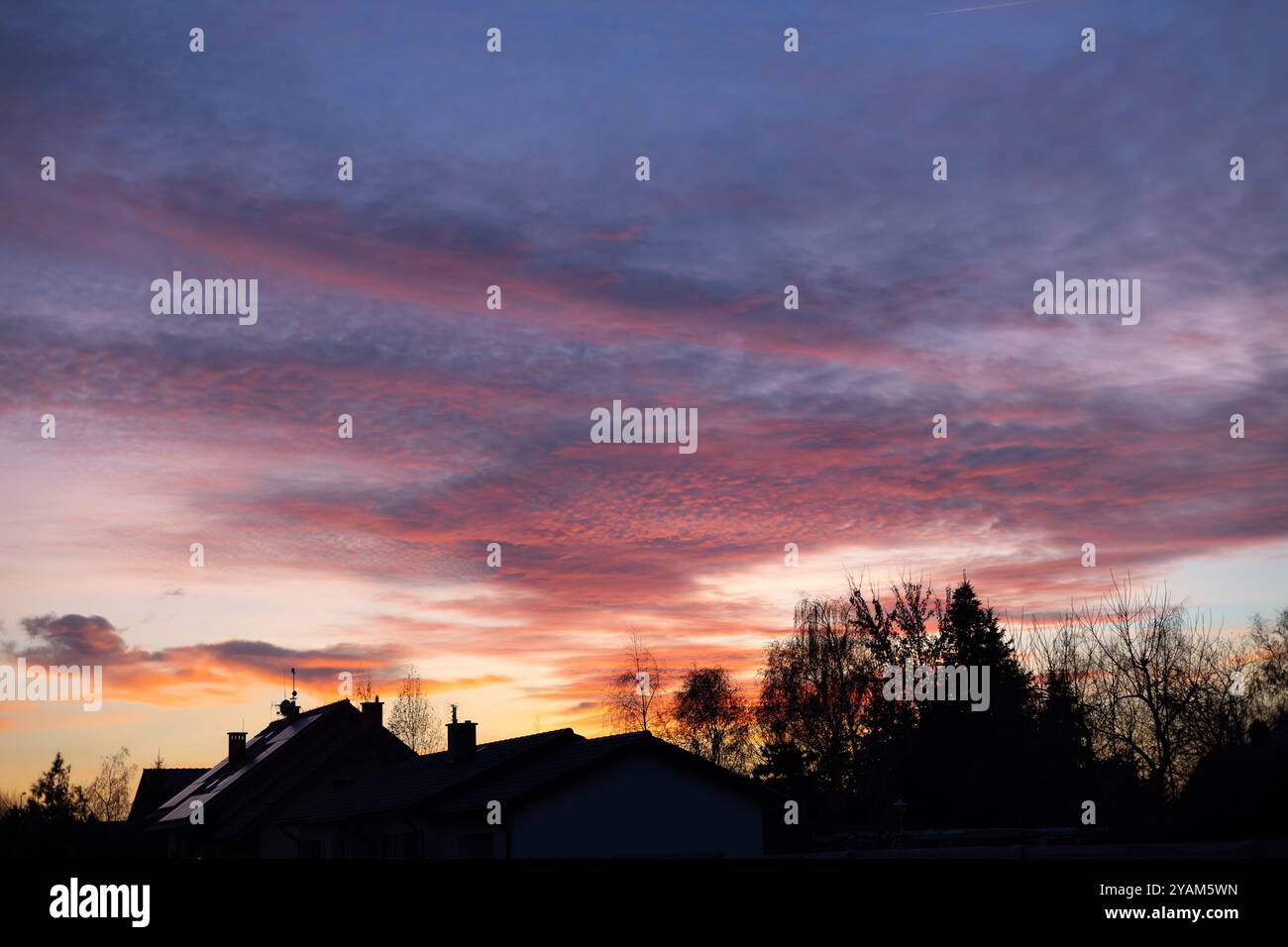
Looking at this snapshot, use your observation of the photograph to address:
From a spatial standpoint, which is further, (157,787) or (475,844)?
A: (157,787)

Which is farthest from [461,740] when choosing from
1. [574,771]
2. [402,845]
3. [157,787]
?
[157,787]

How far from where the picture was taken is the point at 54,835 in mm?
52062

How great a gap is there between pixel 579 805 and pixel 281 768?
2698 cm

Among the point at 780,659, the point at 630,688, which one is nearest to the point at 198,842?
the point at 630,688

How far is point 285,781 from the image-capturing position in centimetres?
5381

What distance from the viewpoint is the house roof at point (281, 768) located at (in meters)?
52.8

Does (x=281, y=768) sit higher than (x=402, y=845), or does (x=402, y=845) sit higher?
(x=281, y=768)

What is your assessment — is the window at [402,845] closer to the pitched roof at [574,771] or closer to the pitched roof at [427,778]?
the pitched roof at [427,778]

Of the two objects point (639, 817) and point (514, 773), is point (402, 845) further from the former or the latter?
point (639, 817)

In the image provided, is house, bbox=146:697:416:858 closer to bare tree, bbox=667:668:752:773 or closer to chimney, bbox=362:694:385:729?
chimney, bbox=362:694:385:729

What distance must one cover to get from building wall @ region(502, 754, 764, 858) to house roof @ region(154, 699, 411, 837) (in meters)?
23.1

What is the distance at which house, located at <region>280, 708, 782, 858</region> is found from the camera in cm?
3269
